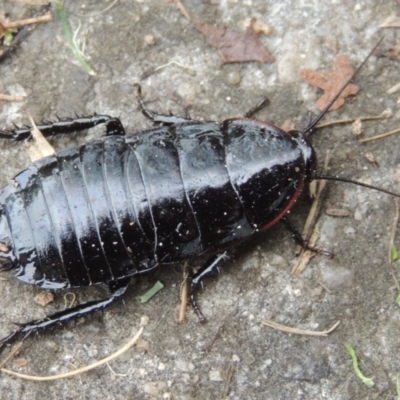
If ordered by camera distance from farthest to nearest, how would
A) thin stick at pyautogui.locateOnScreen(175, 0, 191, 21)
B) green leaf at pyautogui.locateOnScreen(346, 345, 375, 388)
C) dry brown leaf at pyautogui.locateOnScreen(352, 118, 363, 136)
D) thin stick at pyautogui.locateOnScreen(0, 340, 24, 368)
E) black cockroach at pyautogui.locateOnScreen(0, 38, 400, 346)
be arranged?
1. thin stick at pyautogui.locateOnScreen(175, 0, 191, 21)
2. dry brown leaf at pyautogui.locateOnScreen(352, 118, 363, 136)
3. thin stick at pyautogui.locateOnScreen(0, 340, 24, 368)
4. green leaf at pyautogui.locateOnScreen(346, 345, 375, 388)
5. black cockroach at pyautogui.locateOnScreen(0, 38, 400, 346)

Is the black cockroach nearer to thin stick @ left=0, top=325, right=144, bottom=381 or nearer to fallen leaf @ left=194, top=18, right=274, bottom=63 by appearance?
thin stick @ left=0, top=325, right=144, bottom=381

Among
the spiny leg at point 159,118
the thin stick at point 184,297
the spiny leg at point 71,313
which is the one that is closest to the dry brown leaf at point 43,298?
the spiny leg at point 71,313

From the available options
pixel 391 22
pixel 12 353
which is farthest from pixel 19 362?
pixel 391 22

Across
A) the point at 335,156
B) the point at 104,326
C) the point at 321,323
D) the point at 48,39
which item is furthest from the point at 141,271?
the point at 48,39

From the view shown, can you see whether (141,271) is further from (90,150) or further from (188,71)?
(188,71)

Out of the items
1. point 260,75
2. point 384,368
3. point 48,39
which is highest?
point 48,39

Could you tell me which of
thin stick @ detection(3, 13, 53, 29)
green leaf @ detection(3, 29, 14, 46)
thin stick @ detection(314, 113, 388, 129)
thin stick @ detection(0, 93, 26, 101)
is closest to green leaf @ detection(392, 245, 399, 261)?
thin stick @ detection(314, 113, 388, 129)

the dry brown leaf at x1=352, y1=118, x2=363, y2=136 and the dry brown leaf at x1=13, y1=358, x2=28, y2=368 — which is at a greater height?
the dry brown leaf at x1=352, y1=118, x2=363, y2=136
